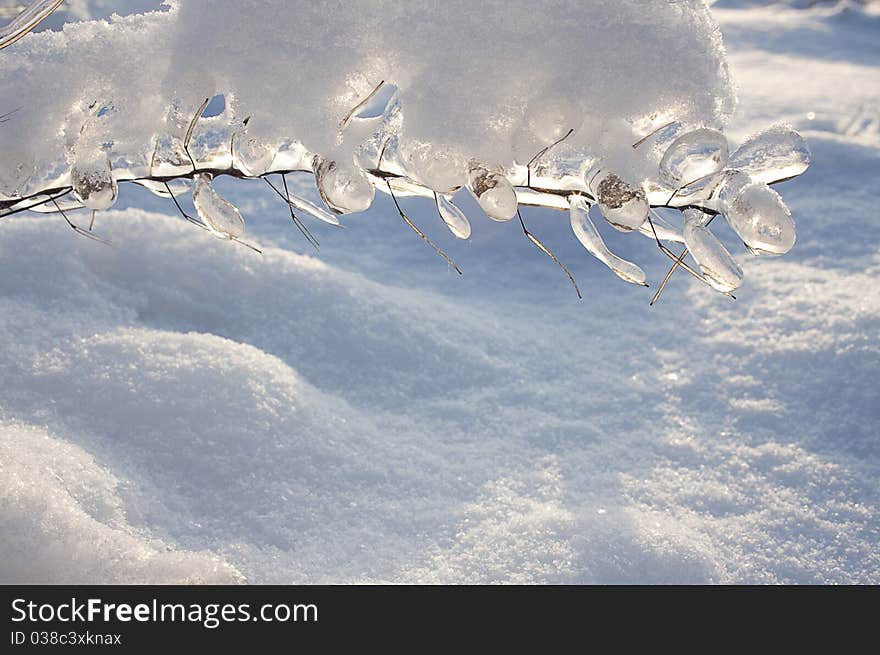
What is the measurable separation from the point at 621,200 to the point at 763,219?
0.14m

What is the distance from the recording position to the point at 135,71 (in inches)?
35.1

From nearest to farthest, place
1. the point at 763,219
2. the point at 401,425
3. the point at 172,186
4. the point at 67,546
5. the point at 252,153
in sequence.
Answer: the point at 763,219 < the point at 252,153 < the point at 172,186 < the point at 67,546 < the point at 401,425

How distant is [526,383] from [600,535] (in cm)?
53

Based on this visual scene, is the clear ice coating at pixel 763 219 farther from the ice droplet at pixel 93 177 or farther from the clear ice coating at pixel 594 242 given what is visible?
the ice droplet at pixel 93 177

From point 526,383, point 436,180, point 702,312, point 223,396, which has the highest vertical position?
point 436,180

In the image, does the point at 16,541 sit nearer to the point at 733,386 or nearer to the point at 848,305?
the point at 733,386

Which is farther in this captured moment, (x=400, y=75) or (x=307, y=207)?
(x=307, y=207)

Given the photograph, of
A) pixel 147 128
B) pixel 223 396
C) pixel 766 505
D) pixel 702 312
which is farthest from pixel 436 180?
pixel 702 312

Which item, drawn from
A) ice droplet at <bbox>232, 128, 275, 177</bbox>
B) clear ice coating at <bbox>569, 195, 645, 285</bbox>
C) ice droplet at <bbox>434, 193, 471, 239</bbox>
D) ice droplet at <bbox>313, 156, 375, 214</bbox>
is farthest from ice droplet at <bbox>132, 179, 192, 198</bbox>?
clear ice coating at <bbox>569, 195, 645, 285</bbox>

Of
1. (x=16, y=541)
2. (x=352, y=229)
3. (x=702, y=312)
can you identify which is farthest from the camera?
(x=352, y=229)

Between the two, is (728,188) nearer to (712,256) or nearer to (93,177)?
(712,256)

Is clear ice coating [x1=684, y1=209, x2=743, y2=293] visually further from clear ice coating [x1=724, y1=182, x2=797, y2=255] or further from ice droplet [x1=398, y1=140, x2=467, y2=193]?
ice droplet [x1=398, y1=140, x2=467, y2=193]

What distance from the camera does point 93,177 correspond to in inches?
35.0

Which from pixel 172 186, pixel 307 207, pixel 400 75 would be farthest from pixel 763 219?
pixel 172 186
